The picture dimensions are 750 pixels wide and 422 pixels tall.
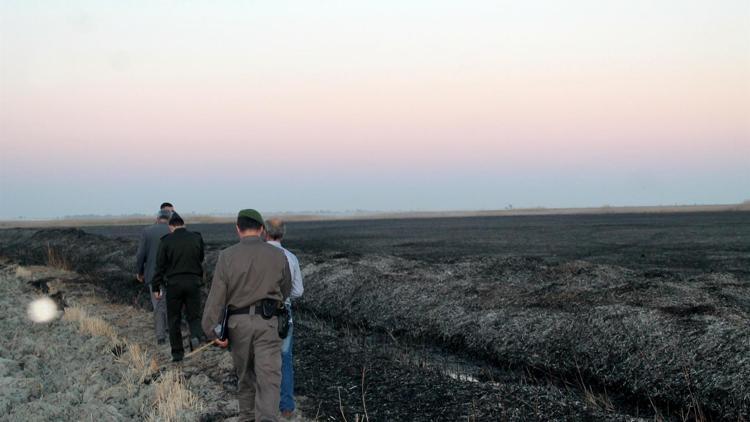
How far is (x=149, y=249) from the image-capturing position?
1173 cm

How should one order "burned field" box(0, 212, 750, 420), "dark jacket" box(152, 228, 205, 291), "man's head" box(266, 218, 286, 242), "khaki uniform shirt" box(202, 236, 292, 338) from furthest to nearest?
"dark jacket" box(152, 228, 205, 291)
"burned field" box(0, 212, 750, 420)
"man's head" box(266, 218, 286, 242)
"khaki uniform shirt" box(202, 236, 292, 338)

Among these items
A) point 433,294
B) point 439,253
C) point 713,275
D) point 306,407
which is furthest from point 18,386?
point 439,253

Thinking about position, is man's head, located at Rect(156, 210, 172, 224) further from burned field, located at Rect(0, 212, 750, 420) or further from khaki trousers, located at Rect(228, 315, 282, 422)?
khaki trousers, located at Rect(228, 315, 282, 422)

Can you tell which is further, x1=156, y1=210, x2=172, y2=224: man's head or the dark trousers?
x1=156, y1=210, x2=172, y2=224: man's head

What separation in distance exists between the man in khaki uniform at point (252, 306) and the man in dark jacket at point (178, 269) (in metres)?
4.34

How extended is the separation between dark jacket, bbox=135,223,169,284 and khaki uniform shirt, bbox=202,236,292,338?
238 inches

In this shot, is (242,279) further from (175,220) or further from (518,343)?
(518,343)

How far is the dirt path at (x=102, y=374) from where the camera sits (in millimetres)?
7926

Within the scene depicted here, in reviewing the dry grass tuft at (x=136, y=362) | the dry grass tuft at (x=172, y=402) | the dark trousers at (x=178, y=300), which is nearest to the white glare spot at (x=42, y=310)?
the dry grass tuft at (x=136, y=362)

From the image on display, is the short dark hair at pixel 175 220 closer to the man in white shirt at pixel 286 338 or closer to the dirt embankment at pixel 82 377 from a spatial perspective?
the dirt embankment at pixel 82 377

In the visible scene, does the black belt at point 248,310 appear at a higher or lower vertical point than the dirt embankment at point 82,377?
higher

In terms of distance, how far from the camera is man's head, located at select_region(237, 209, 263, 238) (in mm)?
6227

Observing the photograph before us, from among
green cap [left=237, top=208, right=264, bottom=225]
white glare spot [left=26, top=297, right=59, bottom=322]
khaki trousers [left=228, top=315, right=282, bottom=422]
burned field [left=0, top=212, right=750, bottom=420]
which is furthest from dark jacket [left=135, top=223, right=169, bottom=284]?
khaki trousers [left=228, top=315, right=282, bottom=422]

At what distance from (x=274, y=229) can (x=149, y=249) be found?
5.33 meters
